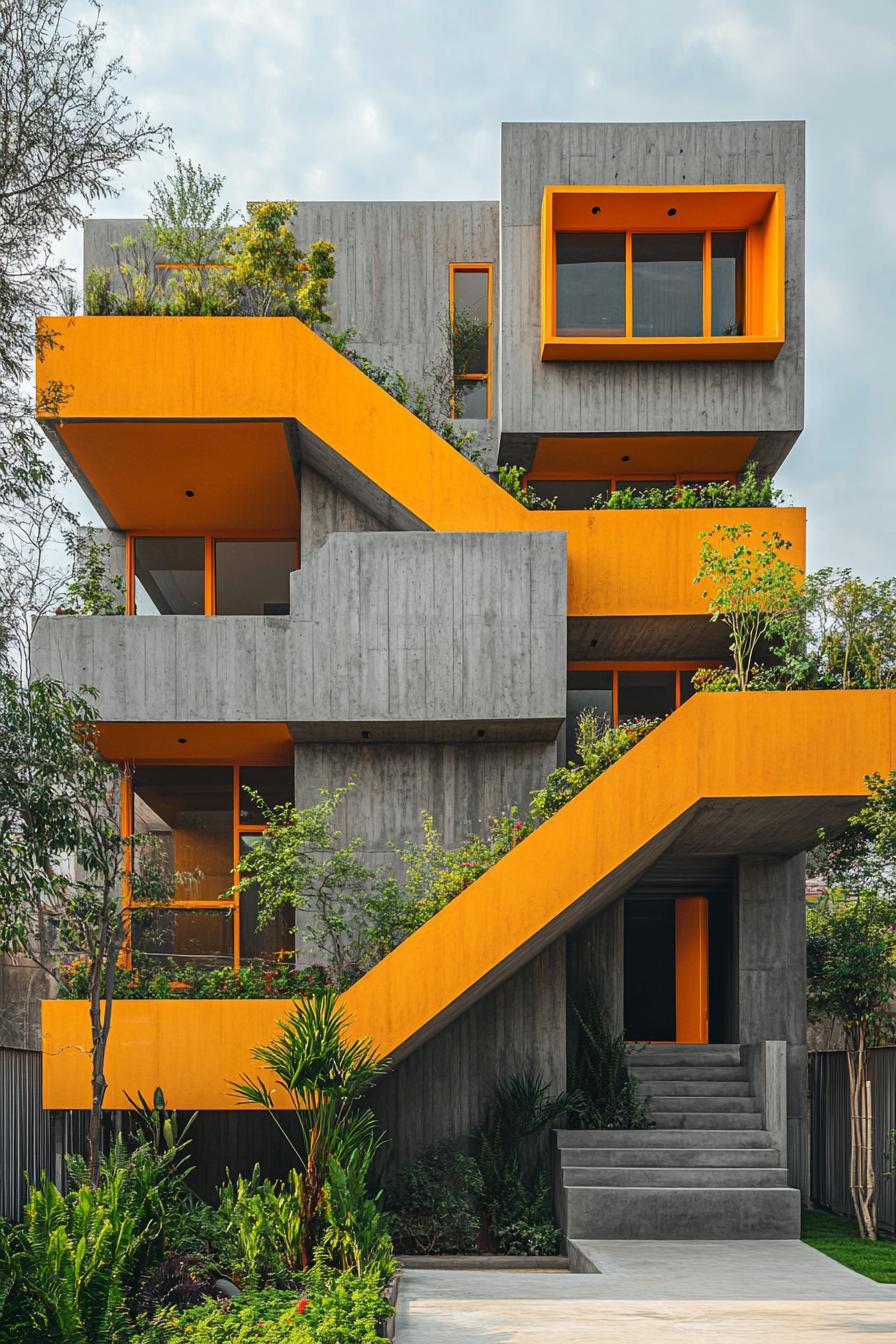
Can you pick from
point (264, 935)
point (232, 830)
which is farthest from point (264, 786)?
point (264, 935)

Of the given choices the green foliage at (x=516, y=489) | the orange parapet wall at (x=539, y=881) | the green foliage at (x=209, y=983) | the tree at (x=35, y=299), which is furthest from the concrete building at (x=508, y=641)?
the tree at (x=35, y=299)

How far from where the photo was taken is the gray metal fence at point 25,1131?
13.5 meters

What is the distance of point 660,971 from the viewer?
1900 centimetres

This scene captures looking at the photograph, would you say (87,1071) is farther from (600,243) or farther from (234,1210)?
(600,243)

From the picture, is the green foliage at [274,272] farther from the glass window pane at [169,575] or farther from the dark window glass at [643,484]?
the dark window glass at [643,484]

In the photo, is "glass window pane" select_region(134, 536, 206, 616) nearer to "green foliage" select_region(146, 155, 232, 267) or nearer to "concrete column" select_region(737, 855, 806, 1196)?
"green foliage" select_region(146, 155, 232, 267)

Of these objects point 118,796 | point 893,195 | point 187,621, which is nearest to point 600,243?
point 893,195

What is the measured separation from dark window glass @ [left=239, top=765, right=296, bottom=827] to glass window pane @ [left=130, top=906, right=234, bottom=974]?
1360 millimetres

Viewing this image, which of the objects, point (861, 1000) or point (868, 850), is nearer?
point (868, 850)

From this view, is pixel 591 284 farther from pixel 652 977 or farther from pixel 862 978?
pixel 652 977

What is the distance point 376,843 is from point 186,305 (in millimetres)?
6668

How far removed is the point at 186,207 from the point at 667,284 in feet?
21.1

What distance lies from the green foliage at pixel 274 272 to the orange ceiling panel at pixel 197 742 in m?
4.92

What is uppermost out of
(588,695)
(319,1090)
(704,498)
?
(704,498)
